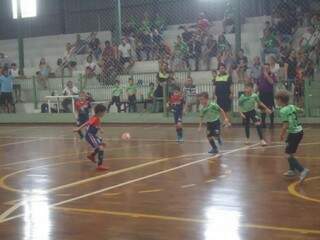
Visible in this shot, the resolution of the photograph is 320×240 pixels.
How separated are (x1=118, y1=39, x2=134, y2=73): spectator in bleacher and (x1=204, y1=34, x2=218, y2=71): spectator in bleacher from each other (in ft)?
10.4

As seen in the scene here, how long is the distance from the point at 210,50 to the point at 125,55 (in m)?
3.64

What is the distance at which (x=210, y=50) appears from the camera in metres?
22.9

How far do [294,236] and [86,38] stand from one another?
23.4 meters

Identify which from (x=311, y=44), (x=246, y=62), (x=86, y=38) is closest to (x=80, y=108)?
(x=246, y=62)

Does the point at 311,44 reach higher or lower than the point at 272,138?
higher

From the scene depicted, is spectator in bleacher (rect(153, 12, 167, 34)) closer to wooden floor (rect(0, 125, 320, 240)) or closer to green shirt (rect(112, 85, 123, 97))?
green shirt (rect(112, 85, 123, 97))

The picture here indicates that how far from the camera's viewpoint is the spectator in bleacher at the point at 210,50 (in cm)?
2294

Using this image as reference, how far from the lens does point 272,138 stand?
1623 cm

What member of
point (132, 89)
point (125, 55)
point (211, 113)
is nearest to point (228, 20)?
point (125, 55)

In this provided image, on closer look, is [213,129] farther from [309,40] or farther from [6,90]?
[6,90]

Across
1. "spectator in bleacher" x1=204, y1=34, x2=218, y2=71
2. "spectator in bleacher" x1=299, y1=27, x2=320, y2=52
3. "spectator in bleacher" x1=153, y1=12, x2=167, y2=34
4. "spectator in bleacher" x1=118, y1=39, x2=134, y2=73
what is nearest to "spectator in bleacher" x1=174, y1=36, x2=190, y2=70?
"spectator in bleacher" x1=204, y1=34, x2=218, y2=71

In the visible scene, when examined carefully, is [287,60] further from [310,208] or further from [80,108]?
[310,208]

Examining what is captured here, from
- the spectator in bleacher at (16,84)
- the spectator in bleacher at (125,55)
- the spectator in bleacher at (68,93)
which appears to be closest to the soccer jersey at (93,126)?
the spectator in bleacher at (68,93)

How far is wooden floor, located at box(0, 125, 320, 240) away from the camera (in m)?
7.11
